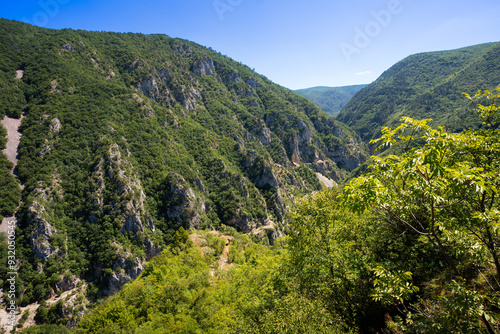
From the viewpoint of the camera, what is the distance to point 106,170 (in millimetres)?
100062

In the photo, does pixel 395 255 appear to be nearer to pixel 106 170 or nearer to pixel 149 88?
pixel 106 170

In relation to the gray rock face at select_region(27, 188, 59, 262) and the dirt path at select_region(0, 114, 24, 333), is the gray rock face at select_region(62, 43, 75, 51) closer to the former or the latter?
the dirt path at select_region(0, 114, 24, 333)

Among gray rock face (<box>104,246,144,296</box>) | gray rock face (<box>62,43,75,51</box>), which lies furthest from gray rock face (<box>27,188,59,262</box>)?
gray rock face (<box>62,43,75,51</box>)

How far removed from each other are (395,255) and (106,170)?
116298mm

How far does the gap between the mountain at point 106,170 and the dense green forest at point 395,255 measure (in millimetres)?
67890

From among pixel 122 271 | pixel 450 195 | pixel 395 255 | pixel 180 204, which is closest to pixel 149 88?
pixel 180 204

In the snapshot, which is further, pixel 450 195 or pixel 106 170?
pixel 106 170

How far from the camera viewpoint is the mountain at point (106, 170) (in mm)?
79938

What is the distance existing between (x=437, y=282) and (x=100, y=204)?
11055cm

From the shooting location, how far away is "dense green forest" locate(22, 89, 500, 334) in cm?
454

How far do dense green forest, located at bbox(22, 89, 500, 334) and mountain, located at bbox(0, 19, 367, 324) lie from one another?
223 ft

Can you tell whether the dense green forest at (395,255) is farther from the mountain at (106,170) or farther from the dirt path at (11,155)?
the mountain at (106,170)

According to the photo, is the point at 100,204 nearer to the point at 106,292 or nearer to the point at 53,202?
the point at 53,202

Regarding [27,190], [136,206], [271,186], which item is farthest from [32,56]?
[271,186]
